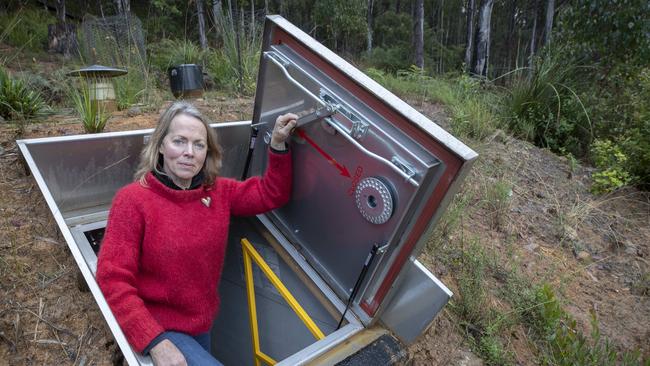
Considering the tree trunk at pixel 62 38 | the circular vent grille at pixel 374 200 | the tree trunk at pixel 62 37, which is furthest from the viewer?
the tree trunk at pixel 62 38

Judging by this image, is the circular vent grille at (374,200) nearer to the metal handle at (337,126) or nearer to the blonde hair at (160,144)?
the metal handle at (337,126)

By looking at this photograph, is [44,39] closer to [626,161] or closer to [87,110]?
[87,110]

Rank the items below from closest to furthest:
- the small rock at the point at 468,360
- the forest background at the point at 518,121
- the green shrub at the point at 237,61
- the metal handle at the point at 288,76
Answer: the metal handle at the point at 288,76
the small rock at the point at 468,360
the forest background at the point at 518,121
the green shrub at the point at 237,61

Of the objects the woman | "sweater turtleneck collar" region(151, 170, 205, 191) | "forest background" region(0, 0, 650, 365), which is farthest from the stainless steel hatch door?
"forest background" region(0, 0, 650, 365)

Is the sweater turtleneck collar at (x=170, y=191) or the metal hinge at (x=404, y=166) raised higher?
the metal hinge at (x=404, y=166)

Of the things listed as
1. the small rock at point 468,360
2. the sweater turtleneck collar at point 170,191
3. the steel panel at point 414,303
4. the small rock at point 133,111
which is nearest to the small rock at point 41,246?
the sweater turtleneck collar at point 170,191

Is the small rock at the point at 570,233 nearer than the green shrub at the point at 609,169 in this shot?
Yes

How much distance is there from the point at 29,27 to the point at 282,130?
10784 millimetres

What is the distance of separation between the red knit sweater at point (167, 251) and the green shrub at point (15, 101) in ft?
5.60

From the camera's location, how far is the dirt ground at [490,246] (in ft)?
5.12

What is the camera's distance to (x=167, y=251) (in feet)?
5.49

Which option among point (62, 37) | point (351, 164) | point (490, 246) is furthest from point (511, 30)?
point (351, 164)

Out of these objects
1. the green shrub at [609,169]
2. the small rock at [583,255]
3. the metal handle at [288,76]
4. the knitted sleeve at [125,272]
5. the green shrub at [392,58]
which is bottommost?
the green shrub at [392,58]

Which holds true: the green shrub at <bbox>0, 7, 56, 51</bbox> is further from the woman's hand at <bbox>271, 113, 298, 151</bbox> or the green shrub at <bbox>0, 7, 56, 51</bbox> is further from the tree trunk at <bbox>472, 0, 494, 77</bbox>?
the tree trunk at <bbox>472, 0, 494, 77</bbox>
